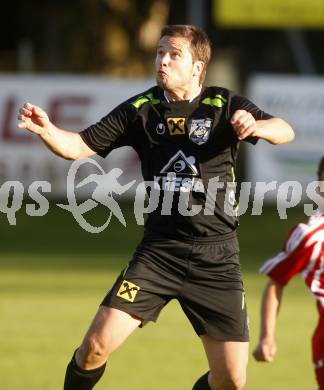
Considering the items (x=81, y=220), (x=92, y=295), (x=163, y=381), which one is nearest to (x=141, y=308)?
(x=163, y=381)

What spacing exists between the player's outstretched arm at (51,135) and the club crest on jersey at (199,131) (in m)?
0.57

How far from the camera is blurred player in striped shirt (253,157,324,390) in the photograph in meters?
5.90

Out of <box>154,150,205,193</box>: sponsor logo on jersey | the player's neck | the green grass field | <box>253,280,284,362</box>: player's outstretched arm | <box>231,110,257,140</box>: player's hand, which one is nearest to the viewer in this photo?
<box>253,280,284,362</box>: player's outstretched arm

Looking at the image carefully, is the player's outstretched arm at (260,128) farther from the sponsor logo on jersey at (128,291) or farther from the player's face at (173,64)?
the sponsor logo on jersey at (128,291)

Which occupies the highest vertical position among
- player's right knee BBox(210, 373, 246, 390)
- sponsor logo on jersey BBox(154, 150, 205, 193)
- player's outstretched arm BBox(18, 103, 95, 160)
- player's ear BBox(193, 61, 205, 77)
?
player's ear BBox(193, 61, 205, 77)

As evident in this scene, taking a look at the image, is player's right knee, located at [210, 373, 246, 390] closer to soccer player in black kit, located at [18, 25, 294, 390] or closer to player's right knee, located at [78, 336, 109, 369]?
soccer player in black kit, located at [18, 25, 294, 390]

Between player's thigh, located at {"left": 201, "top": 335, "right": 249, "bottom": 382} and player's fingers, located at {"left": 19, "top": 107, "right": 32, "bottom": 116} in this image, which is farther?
player's thigh, located at {"left": 201, "top": 335, "right": 249, "bottom": 382}

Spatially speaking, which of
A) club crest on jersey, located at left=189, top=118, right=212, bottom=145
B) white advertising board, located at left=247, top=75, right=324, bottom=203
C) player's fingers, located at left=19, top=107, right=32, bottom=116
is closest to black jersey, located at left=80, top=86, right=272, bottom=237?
club crest on jersey, located at left=189, top=118, right=212, bottom=145

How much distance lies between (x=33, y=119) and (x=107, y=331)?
1.17 meters

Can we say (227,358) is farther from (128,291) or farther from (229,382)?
(128,291)

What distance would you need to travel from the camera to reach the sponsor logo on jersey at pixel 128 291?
6.50 m

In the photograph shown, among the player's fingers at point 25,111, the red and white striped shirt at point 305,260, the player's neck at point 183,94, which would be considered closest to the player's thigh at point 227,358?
the red and white striped shirt at point 305,260

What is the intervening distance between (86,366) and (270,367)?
9.08 feet

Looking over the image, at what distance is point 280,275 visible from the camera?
5.93 meters
